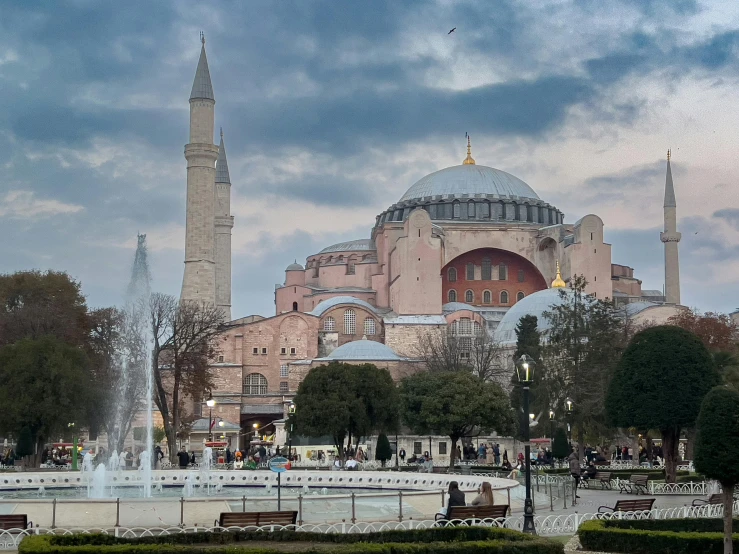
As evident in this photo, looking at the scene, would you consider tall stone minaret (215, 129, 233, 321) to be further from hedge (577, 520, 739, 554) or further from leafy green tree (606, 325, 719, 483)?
hedge (577, 520, 739, 554)

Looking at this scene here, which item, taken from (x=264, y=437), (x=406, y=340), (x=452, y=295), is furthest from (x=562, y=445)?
(x=452, y=295)

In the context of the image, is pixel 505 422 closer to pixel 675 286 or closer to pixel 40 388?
pixel 40 388


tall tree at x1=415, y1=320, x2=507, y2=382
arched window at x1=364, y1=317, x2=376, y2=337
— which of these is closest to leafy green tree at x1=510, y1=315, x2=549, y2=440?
tall tree at x1=415, y1=320, x2=507, y2=382

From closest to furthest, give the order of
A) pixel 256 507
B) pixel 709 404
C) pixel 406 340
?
1. pixel 709 404
2. pixel 256 507
3. pixel 406 340

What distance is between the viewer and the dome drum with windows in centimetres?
6153

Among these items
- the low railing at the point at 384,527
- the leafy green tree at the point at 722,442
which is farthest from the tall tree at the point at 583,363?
the leafy green tree at the point at 722,442

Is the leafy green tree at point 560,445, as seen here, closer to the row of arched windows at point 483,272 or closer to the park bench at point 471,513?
the park bench at point 471,513

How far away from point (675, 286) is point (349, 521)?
4743 cm

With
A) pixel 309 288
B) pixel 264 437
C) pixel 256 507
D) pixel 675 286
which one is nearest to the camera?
pixel 256 507

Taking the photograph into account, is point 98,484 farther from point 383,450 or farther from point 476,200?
point 476,200

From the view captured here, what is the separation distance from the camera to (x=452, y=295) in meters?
60.1

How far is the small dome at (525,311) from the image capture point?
5056 cm

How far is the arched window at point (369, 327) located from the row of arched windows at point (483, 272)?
616 centimetres

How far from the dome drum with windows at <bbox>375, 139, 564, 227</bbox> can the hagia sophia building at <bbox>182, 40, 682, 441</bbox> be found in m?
0.08
